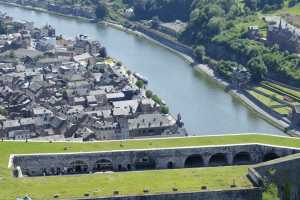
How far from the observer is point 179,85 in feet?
233

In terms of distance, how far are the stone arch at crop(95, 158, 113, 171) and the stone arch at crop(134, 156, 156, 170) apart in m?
1.17

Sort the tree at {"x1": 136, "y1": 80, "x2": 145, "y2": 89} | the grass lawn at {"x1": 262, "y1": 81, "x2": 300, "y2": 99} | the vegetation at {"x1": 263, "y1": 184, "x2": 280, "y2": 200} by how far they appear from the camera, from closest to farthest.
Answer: the vegetation at {"x1": 263, "y1": 184, "x2": 280, "y2": 200}, the grass lawn at {"x1": 262, "y1": 81, "x2": 300, "y2": 99}, the tree at {"x1": 136, "y1": 80, "x2": 145, "y2": 89}

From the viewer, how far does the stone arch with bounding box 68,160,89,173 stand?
31.1 m

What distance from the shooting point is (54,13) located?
391 ft

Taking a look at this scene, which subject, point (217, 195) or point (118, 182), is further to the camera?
point (118, 182)

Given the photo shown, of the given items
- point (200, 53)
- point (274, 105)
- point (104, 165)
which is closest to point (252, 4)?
point (200, 53)

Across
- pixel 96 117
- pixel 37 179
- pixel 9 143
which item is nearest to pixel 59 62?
pixel 96 117

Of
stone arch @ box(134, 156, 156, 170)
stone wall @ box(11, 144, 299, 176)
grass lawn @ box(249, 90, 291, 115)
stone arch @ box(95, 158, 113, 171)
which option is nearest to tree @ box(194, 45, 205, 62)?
grass lawn @ box(249, 90, 291, 115)

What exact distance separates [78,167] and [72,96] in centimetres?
3112

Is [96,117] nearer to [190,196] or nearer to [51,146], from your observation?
[51,146]

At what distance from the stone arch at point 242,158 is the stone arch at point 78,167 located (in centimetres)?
688

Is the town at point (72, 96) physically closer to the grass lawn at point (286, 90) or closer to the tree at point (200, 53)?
the tree at point (200, 53)

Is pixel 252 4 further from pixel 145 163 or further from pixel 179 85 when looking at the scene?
pixel 145 163

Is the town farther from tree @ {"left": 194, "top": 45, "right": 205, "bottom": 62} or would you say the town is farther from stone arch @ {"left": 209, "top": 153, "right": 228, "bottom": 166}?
stone arch @ {"left": 209, "top": 153, "right": 228, "bottom": 166}
